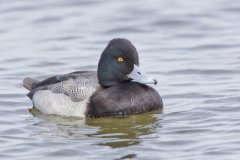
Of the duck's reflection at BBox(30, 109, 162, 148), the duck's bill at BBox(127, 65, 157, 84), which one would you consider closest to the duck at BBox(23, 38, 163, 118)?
the duck's bill at BBox(127, 65, 157, 84)

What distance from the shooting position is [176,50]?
18.3 metres

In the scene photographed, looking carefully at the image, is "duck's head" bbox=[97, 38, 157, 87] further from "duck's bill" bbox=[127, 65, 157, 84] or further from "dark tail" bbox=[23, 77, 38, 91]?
"dark tail" bbox=[23, 77, 38, 91]

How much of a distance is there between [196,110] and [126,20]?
796 centimetres

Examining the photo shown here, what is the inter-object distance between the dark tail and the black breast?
5.80ft

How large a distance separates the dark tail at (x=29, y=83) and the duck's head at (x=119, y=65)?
1671mm

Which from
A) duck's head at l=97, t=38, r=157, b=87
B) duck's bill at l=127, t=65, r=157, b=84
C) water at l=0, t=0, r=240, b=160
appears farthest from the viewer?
duck's head at l=97, t=38, r=157, b=87

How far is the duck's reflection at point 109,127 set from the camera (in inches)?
483

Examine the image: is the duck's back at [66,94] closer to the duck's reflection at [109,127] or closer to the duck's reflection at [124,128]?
the duck's reflection at [109,127]

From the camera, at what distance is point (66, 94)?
14.2 m

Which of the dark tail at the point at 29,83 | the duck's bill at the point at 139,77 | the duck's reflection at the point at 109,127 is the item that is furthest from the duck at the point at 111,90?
the dark tail at the point at 29,83

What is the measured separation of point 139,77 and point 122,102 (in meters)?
0.49

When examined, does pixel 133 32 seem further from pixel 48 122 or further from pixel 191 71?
pixel 48 122

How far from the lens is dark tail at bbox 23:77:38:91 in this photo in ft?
49.7

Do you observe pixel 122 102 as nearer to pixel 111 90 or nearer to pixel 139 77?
pixel 111 90
